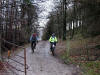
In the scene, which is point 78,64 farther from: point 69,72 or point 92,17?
point 92,17

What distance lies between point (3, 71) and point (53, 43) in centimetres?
645

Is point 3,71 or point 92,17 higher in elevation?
point 92,17

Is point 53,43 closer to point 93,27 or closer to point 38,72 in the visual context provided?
point 93,27

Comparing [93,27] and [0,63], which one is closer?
[0,63]

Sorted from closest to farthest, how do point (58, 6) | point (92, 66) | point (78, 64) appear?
point (92, 66) → point (78, 64) → point (58, 6)

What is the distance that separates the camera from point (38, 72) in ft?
24.7

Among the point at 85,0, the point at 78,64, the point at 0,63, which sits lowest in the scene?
the point at 78,64

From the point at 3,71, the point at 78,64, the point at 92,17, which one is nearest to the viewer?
the point at 3,71

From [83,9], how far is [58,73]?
6929mm

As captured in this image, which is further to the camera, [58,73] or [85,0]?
[85,0]

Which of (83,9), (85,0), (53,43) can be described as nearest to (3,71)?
(53,43)

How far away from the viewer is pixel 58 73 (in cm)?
744

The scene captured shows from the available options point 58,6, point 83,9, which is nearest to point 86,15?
point 83,9

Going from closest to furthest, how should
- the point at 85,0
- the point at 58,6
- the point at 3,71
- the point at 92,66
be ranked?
1. the point at 3,71
2. the point at 92,66
3. the point at 85,0
4. the point at 58,6
